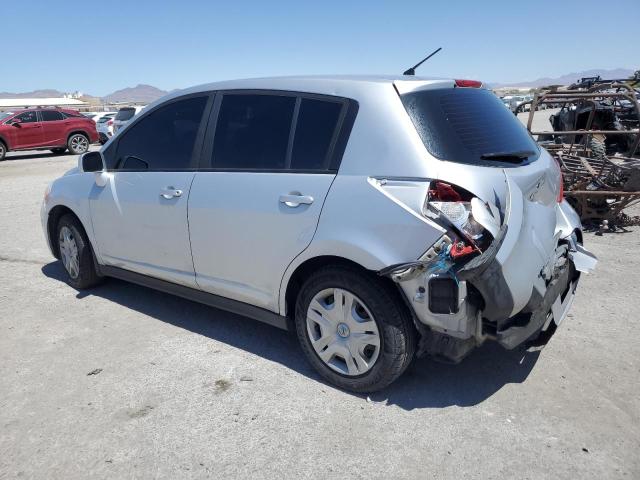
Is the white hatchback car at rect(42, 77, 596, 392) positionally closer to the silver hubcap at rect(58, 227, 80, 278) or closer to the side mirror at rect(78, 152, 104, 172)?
the side mirror at rect(78, 152, 104, 172)

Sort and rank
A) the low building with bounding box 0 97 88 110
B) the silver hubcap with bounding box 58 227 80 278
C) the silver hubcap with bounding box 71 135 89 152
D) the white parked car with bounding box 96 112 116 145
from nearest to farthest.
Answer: the silver hubcap with bounding box 58 227 80 278, the silver hubcap with bounding box 71 135 89 152, the white parked car with bounding box 96 112 116 145, the low building with bounding box 0 97 88 110

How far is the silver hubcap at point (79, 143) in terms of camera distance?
64.5ft

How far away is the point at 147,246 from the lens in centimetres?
409

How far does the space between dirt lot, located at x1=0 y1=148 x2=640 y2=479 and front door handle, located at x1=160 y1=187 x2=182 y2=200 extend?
3.47 feet

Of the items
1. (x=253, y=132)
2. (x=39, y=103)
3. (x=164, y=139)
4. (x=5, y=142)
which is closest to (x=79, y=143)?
(x=5, y=142)

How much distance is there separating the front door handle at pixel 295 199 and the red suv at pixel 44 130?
18.8 m

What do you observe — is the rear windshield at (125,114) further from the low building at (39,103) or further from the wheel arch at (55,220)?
the low building at (39,103)

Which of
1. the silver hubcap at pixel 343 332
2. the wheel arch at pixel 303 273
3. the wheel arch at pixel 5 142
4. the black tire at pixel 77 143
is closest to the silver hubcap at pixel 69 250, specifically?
the wheel arch at pixel 303 273

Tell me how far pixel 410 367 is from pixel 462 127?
1501mm

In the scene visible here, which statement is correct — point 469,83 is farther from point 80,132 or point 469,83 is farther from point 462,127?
point 80,132

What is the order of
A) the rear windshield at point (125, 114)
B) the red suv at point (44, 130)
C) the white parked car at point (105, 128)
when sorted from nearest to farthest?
the red suv at point (44, 130), the rear windshield at point (125, 114), the white parked car at point (105, 128)

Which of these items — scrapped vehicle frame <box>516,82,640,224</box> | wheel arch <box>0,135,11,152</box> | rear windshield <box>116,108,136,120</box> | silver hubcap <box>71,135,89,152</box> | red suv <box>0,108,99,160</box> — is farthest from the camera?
rear windshield <box>116,108,136,120</box>

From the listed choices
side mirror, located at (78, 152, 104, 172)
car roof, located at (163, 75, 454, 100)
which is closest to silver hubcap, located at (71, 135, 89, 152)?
side mirror, located at (78, 152, 104, 172)

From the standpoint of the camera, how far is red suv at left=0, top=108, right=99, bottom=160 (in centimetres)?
1836
